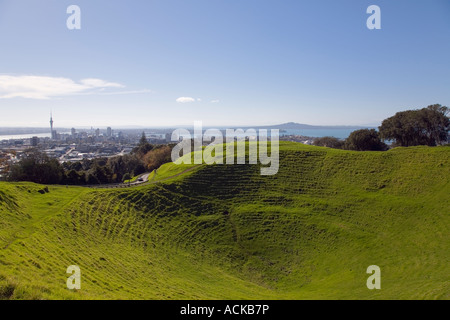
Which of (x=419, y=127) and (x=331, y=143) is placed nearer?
(x=419, y=127)

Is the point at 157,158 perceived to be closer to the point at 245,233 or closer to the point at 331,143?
the point at 245,233

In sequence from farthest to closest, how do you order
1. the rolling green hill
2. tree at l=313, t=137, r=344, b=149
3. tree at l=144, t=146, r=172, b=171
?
1. tree at l=313, t=137, r=344, b=149
2. tree at l=144, t=146, r=172, b=171
3. the rolling green hill

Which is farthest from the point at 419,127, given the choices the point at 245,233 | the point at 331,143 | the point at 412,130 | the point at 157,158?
the point at 157,158

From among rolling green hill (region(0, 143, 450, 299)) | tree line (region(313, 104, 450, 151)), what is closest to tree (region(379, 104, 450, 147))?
tree line (region(313, 104, 450, 151))

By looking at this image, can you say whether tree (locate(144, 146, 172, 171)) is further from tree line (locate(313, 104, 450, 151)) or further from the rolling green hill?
tree line (locate(313, 104, 450, 151))

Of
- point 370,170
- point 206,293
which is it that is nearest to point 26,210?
point 206,293
